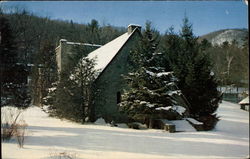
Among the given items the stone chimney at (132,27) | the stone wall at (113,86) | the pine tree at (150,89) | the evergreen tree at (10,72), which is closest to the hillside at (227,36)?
the pine tree at (150,89)

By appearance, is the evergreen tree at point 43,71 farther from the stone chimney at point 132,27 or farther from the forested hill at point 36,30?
the stone chimney at point 132,27

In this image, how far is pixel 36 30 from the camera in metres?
2.77

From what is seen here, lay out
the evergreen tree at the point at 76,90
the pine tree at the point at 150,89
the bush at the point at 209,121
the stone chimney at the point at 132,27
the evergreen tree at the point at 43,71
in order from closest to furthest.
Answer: the evergreen tree at the point at 43,71, the stone chimney at the point at 132,27, the bush at the point at 209,121, the pine tree at the point at 150,89, the evergreen tree at the point at 76,90

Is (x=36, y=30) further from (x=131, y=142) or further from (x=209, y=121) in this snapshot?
(x=209, y=121)

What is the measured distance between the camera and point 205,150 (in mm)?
2820

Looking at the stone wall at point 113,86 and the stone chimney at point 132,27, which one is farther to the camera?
the stone wall at point 113,86

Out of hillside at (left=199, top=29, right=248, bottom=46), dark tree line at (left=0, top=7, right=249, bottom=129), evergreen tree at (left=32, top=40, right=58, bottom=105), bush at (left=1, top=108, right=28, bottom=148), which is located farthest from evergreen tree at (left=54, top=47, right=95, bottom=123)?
hillside at (left=199, top=29, right=248, bottom=46)

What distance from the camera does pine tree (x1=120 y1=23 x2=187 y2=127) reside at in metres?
3.45

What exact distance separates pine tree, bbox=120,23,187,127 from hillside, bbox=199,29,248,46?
2.25ft

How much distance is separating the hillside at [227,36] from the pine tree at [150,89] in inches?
27.0

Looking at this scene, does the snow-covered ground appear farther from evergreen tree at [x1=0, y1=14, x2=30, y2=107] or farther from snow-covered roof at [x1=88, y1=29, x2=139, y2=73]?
snow-covered roof at [x1=88, y1=29, x2=139, y2=73]

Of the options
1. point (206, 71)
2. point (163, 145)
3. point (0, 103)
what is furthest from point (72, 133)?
point (206, 71)

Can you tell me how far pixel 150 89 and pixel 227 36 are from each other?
1.53m

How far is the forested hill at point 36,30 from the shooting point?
2.74 metres
